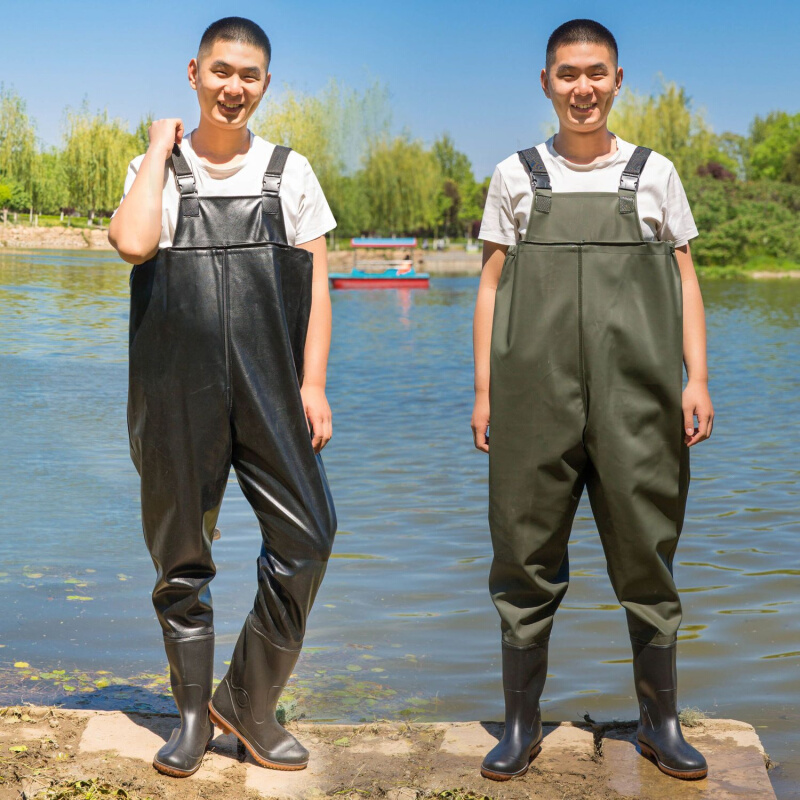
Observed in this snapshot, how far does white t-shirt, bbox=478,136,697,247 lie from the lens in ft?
8.85

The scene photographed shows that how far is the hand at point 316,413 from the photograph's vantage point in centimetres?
273

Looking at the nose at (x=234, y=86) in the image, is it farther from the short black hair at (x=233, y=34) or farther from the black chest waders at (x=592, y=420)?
the black chest waders at (x=592, y=420)

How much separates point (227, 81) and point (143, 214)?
40cm

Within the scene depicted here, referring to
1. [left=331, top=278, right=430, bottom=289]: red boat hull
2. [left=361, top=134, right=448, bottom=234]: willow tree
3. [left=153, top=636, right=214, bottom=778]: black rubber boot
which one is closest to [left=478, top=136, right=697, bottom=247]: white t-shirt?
[left=153, top=636, right=214, bottom=778]: black rubber boot

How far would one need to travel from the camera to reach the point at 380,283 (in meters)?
39.1

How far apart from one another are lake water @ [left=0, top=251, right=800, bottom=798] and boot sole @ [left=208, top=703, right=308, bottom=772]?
83cm

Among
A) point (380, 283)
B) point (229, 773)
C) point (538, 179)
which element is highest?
point (538, 179)

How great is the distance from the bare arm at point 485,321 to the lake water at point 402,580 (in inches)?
14.9

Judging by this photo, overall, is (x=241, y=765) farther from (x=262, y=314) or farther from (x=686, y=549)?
(x=686, y=549)

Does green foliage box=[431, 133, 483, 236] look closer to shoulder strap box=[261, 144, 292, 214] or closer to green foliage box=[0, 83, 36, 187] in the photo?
green foliage box=[0, 83, 36, 187]

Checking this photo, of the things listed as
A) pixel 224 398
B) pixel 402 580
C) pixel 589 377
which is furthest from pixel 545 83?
pixel 402 580

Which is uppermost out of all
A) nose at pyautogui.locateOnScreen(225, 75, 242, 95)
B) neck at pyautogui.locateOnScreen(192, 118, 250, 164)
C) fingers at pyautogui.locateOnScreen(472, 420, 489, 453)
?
nose at pyautogui.locateOnScreen(225, 75, 242, 95)

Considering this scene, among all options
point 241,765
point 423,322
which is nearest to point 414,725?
point 241,765

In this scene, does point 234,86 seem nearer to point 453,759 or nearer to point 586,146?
point 586,146
